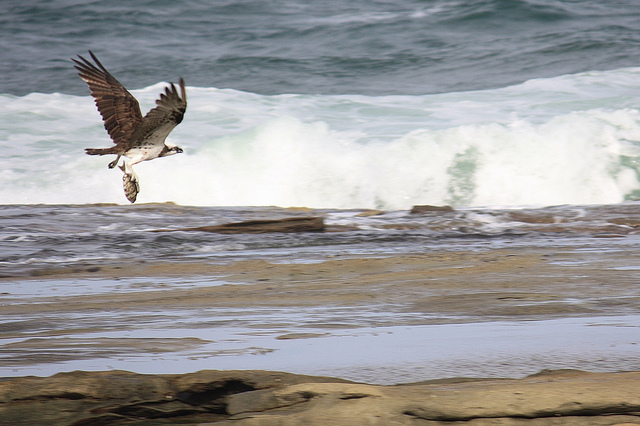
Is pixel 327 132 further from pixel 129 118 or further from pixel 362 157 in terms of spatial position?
pixel 129 118

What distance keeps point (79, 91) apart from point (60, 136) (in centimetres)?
340

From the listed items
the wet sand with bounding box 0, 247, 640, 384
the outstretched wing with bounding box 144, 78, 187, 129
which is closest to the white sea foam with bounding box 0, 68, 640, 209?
the outstretched wing with bounding box 144, 78, 187, 129

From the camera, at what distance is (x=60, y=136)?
495 inches

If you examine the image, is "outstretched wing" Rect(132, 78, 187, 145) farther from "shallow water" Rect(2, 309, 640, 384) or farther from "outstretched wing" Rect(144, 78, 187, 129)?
"shallow water" Rect(2, 309, 640, 384)

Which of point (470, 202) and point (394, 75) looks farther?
point (394, 75)

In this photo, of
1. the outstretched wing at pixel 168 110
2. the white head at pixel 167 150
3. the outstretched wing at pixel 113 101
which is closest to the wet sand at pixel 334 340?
the outstretched wing at pixel 168 110

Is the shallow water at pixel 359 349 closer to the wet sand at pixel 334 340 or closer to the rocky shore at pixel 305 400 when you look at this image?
the wet sand at pixel 334 340

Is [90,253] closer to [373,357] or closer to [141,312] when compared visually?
[141,312]

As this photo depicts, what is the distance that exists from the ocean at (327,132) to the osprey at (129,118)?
48 centimetres

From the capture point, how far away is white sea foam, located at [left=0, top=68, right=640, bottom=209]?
33.9 feet

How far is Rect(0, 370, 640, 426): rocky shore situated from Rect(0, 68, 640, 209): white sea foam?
810 cm

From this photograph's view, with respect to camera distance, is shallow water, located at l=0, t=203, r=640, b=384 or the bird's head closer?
shallow water, located at l=0, t=203, r=640, b=384

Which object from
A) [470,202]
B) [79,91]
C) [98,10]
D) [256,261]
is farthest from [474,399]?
[98,10]

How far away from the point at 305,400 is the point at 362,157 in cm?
942
